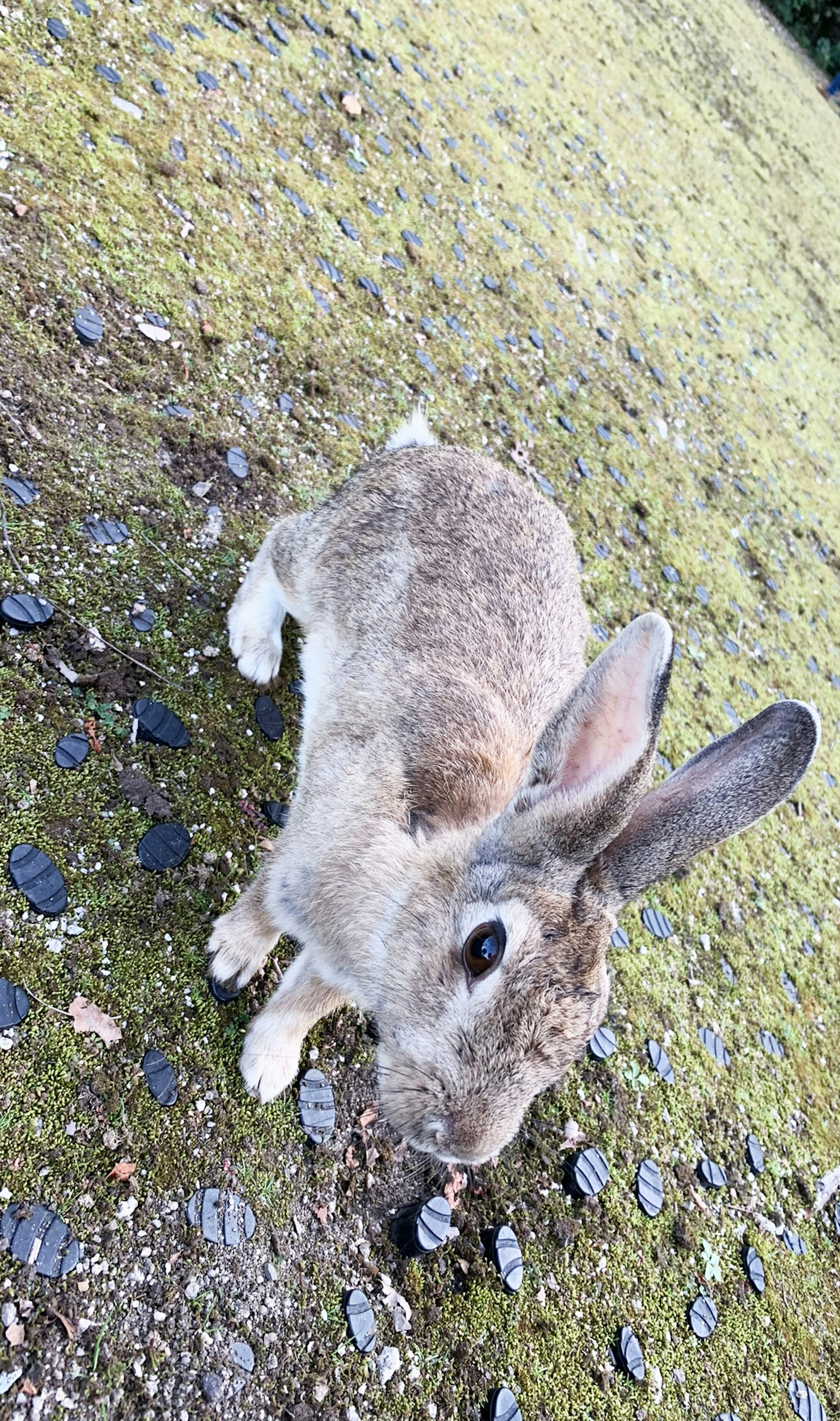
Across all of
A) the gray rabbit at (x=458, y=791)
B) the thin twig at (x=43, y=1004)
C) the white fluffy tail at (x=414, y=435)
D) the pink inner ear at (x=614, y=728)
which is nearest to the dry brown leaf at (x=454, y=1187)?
the gray rabbit at (x=458, y=791)

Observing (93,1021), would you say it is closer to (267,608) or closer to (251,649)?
(251,649)

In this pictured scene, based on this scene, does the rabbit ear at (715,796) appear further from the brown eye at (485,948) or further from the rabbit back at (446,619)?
the rabbit back at (446,619)

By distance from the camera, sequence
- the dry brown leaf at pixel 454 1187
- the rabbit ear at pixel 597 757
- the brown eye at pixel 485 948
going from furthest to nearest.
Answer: the dry brown leaf at pixel 454 1187 → the brown eye at pixel 485 948 → the rabbit ear at pixel 597 757

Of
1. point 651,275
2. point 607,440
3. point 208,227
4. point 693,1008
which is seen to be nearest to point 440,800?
point 693,1008

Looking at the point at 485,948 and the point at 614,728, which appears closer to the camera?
the point at 614,728

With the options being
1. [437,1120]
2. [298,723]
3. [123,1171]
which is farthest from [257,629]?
[437,1120]

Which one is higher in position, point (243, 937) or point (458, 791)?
point (458, 791)

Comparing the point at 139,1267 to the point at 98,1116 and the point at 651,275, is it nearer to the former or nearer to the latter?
the point at 98,1116
